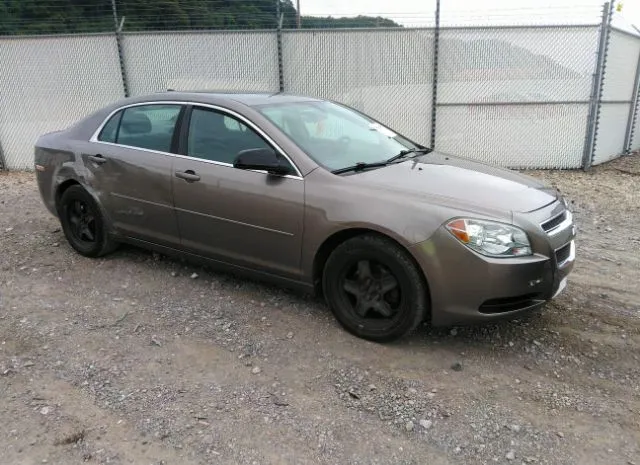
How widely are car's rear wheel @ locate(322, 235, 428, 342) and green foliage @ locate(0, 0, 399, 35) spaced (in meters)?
6.35

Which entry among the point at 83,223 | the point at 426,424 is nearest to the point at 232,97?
the point at 83,223

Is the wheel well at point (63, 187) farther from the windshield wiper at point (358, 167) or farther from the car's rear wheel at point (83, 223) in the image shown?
the windshield wiper at point (358, 167)

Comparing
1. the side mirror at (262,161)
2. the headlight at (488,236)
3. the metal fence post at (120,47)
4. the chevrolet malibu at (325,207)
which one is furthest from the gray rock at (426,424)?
the metal fence post at (120,47)

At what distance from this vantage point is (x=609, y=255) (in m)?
5.12

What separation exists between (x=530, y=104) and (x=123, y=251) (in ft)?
21.9

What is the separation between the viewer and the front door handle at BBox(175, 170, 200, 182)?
4.16 meters

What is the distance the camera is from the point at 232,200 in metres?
3.97

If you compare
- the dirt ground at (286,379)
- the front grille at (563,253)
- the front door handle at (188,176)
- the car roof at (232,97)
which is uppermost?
the car roof at (232,97)

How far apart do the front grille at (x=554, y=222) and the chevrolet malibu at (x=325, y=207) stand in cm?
1

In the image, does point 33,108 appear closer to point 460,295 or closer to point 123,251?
point 123,251

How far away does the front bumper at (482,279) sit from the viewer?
3176 mm

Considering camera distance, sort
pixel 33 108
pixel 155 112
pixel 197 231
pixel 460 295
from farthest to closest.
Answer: pixel 33 108, pixel 155 112, pixel 197 231, pixel 460 295

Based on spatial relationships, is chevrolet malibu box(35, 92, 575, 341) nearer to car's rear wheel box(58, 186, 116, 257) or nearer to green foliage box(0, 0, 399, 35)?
car's rear wheel box(58, 186, 116, 257)

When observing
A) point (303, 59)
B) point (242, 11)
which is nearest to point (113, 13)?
point (242, 11)
